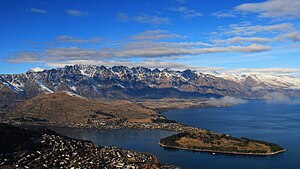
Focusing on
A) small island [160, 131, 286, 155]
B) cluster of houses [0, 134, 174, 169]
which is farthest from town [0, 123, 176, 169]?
small island [160, 131, 286, 155]

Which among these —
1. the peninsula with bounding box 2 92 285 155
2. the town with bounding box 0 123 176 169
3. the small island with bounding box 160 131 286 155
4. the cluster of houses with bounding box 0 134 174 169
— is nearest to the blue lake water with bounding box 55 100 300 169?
the small island with bounding box 160 131 286 155

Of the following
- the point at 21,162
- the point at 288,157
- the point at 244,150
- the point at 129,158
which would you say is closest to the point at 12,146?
the point at 21,162

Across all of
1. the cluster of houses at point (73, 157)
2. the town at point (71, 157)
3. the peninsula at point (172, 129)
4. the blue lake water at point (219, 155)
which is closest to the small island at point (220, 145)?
the peninsula at point (172, 129)

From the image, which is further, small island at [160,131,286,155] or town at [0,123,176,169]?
small island at [160,131,286,155]

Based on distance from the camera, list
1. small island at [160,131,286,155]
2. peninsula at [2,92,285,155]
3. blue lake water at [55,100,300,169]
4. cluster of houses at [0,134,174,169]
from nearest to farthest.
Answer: cluster of houses at [0,134,174,169] < blue lake water at [55,100,300,169] < small island at [160,131,286,155] < peninsula at [2,92,285,155]

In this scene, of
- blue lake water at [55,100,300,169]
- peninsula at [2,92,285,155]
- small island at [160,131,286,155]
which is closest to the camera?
blue lake water at [55,100,300,169]

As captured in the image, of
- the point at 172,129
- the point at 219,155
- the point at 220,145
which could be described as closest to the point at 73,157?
the point at 219,155

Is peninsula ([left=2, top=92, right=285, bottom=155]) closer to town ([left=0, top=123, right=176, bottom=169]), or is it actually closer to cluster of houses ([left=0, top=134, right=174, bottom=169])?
cluster of houses ([left=0, top=134, right=174, bottom=169])

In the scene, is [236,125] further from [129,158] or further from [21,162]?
[21,162]

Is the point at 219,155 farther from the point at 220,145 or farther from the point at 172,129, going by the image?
the point at 172,129
